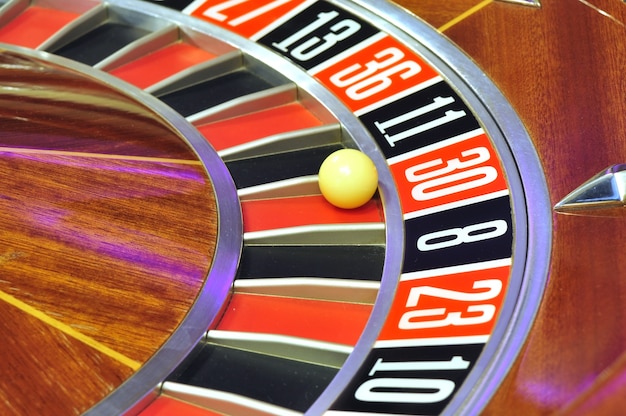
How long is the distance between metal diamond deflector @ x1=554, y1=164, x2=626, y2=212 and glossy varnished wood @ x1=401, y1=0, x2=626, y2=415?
1.1 inches

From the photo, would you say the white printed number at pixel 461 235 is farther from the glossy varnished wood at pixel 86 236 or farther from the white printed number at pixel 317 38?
the white printed number at pixel 317 38

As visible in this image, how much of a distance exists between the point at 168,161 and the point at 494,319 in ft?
3.28

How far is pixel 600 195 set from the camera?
2027 mm

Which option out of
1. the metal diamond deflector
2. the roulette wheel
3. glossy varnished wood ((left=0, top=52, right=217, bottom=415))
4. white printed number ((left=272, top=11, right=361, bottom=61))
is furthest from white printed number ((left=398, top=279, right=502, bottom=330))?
white printed number ((left=272, top=11, right=361, bottom=61))

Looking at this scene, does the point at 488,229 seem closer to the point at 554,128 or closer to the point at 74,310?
the point at 554,128

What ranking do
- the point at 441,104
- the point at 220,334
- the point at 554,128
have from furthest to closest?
the point at 441,104
the point at 554,128
the point at 220,334

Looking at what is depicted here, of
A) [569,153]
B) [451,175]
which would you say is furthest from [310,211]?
[569,153]

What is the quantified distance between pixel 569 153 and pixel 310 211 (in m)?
0.69

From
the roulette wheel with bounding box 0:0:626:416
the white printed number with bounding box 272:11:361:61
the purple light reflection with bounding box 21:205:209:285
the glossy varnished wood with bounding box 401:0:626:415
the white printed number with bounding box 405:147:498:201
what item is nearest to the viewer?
the glossy varnished wood with bounding box 401:0:626:415

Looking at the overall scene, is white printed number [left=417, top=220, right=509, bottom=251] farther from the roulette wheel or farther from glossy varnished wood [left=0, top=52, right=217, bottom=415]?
glossy varnished wood [left=0, top=52, right=217, bottom=415]

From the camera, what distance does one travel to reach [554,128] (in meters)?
2.23

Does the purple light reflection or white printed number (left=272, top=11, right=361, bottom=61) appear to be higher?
white printed number (left=272, top=11, right=361, bottom=61)

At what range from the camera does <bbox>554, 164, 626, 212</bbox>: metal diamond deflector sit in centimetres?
201

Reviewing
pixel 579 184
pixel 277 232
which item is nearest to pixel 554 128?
pixel 579 184
